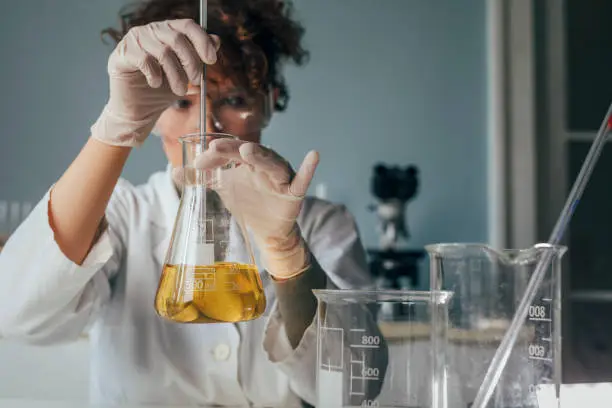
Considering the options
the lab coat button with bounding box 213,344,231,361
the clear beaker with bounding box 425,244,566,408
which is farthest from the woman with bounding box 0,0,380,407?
the clear beaker with bounding box 425,244,566,408

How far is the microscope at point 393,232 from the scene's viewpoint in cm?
139

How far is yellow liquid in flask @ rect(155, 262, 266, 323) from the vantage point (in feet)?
3.12

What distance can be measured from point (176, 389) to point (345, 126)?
63 centimetres

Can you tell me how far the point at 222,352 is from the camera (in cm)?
130

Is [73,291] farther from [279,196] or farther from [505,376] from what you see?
[505,376]

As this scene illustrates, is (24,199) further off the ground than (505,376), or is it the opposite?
(24,199)

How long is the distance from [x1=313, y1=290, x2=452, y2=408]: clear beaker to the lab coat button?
358 mm

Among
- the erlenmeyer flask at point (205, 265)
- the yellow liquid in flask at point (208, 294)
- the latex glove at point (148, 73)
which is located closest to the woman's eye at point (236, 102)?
the latex glove at point (148, 73)

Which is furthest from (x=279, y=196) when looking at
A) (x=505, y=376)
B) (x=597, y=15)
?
(x=597, y=15)

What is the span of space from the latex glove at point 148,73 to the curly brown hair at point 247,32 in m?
0.10

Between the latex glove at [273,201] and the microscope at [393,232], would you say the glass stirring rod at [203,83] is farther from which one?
the microscope at [393,232]

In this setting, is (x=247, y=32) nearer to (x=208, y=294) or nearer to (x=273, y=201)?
(x=273, y=201)

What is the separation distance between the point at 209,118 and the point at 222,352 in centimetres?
46

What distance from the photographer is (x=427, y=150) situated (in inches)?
56.1
